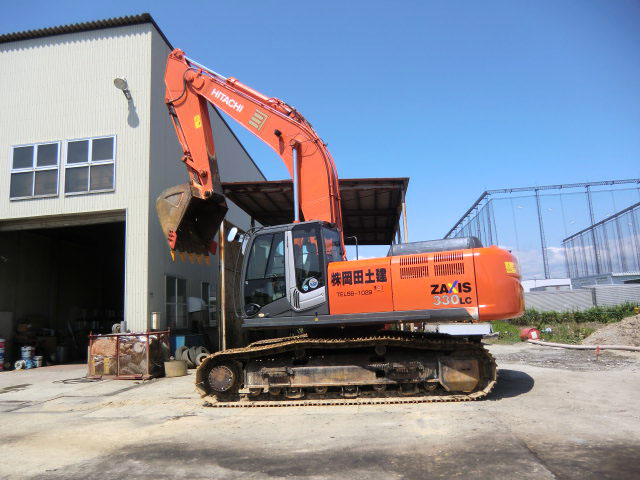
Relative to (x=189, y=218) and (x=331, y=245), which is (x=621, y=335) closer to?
(x=331, y=245)

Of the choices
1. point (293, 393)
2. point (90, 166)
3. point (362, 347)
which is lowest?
point (293, 393)

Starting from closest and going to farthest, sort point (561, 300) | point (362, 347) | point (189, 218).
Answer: point (362, 347) → point (189, 218) → point (561, 300)

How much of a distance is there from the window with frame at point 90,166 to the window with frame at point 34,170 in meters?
0.46

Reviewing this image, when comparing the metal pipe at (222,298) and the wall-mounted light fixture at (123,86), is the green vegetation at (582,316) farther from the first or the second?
the wall-mounted light fixture at (123,86)

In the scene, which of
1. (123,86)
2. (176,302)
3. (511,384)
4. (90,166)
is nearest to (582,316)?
(511,384)

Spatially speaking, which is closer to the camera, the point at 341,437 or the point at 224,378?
the point at 341,437

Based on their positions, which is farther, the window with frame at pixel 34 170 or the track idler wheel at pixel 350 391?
the window with frame at pixel 34 170

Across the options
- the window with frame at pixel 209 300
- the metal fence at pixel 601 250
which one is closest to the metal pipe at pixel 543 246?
the metal fence at pixel 601 250

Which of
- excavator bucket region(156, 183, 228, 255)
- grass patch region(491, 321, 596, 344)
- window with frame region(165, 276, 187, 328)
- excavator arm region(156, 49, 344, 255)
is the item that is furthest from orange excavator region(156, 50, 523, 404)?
grass patch region(491, 321, 596, 344)

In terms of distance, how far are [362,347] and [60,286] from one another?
1532cm

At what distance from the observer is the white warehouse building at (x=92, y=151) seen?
1302 centimetres

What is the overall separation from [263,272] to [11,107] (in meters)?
12.1

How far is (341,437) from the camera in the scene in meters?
5.15

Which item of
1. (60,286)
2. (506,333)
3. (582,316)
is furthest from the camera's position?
(582,316)
